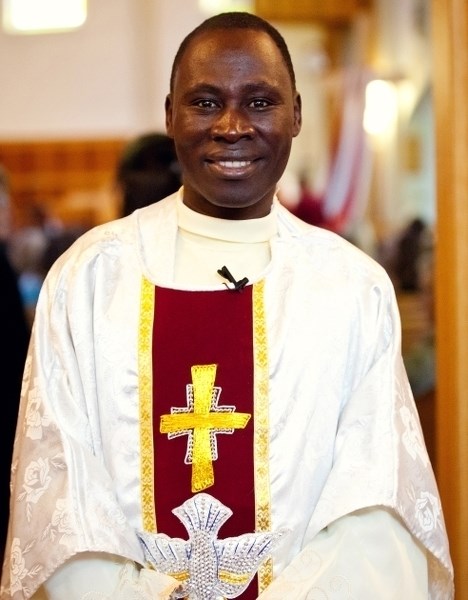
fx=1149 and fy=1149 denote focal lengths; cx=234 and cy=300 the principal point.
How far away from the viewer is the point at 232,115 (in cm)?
193

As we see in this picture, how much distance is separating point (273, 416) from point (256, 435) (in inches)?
1.7

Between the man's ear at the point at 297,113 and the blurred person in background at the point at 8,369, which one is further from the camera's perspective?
the blurred person in background at the point at 8,369

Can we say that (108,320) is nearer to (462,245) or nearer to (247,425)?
(247,425)

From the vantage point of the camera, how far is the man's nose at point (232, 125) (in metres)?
1.92

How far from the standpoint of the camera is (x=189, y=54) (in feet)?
6.49

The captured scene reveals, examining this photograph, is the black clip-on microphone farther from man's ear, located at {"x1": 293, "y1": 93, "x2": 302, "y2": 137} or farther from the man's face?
man's ear, located at {"x1": 293, "y1": 93, "x2": 302, "y2": 137}

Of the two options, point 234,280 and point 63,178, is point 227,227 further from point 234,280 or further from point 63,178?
point 63,178

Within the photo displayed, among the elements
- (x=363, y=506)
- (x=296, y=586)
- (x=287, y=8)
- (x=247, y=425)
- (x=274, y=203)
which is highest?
(x=287, y=8)

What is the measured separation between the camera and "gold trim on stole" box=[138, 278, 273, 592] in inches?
77.5

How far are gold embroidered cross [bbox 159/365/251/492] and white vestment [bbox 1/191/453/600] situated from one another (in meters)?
0.07

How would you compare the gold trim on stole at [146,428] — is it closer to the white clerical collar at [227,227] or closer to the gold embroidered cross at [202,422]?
the gold embroidered cross at [202,422]

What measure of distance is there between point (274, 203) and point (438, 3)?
106 cm

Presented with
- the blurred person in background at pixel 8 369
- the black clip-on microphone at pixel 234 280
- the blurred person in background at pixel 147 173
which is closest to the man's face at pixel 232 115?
the black clip-on microphone at pixel 234 280

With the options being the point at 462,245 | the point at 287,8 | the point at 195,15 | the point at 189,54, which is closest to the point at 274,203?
the point at 189,54
